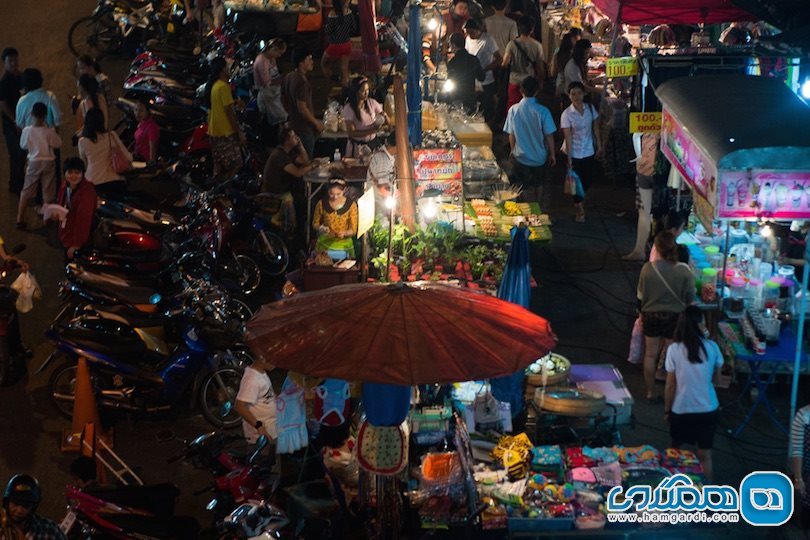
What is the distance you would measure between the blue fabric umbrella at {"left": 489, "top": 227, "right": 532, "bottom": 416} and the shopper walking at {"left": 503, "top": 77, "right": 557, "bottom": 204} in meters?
4.95

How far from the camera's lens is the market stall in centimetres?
970

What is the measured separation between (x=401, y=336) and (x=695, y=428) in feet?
11.2

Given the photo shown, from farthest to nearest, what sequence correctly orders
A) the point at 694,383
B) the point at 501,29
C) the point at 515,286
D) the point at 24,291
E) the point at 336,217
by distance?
the point at 501,29
the point at 336,217
the point at 24,291
the point at 515,286
the point at 694,383

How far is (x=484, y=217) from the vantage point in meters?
12.8

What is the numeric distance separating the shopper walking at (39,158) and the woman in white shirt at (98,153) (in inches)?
21.9

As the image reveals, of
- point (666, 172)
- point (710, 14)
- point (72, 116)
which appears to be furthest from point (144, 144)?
point (710, 14)

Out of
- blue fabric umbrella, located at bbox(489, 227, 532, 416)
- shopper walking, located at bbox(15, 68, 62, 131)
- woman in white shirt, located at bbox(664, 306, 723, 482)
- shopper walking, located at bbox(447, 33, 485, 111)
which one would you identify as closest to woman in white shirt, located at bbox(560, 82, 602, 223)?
shopper walking, located at bbox(447, 33, 485, 111)

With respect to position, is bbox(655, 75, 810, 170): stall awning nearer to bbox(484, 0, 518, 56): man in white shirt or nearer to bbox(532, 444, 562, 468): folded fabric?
bbox(532, 444, 562, 468): folded fabric

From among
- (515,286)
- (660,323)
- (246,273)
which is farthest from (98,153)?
(660,323)

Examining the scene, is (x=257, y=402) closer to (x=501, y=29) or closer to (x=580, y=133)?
(x=580, y=133)

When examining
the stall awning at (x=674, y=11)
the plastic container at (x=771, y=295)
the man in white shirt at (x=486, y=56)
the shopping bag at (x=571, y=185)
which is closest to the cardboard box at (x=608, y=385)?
the plastic container at (x=771, y=295)

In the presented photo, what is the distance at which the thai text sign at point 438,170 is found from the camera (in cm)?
1270

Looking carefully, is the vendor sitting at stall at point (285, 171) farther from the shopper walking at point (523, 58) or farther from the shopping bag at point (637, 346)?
the shopper walking at point (523, 58)

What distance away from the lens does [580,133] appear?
560 inches
